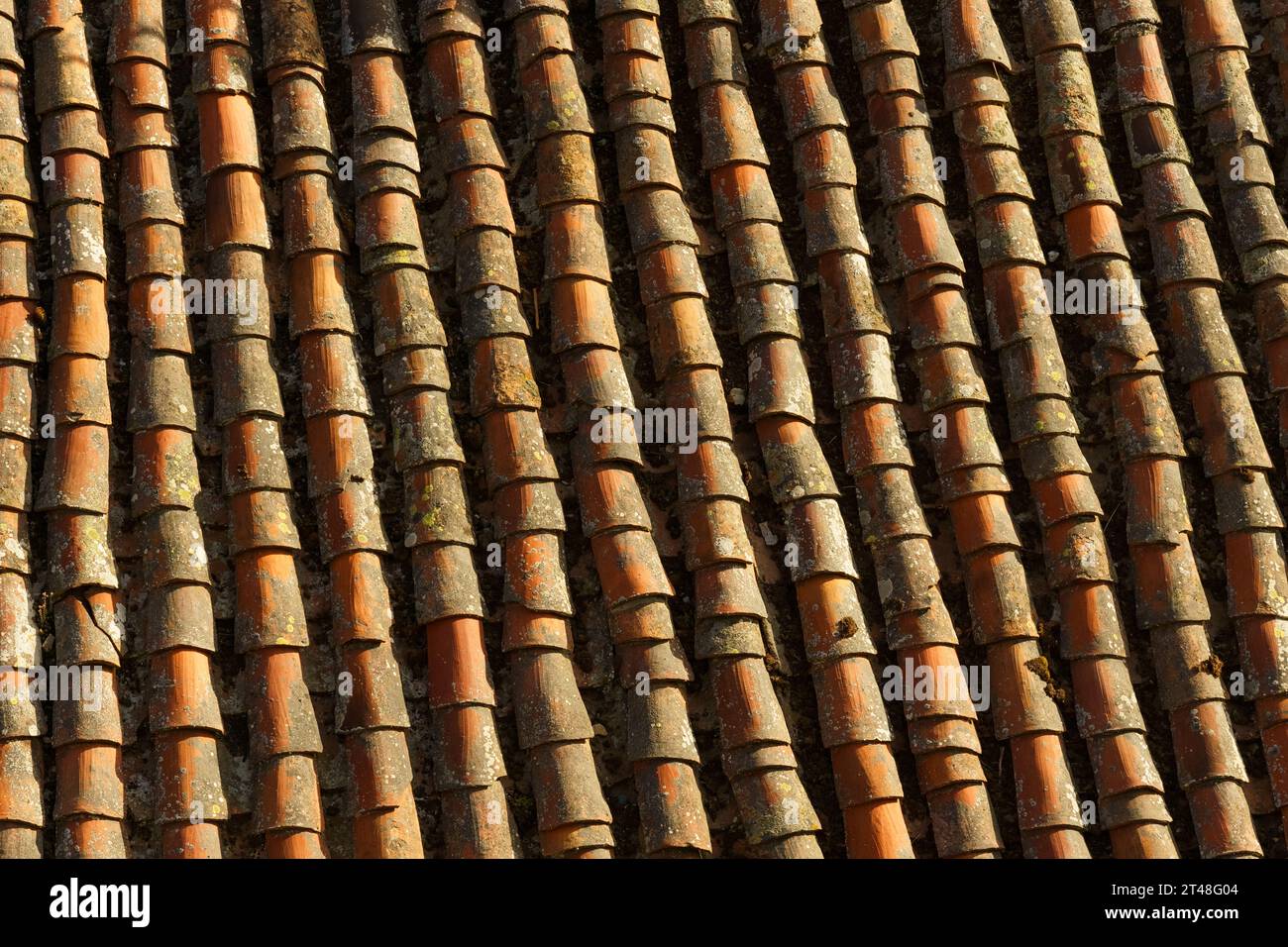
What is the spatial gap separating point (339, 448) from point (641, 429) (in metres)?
1.05

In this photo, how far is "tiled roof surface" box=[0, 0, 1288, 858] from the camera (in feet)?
16.3

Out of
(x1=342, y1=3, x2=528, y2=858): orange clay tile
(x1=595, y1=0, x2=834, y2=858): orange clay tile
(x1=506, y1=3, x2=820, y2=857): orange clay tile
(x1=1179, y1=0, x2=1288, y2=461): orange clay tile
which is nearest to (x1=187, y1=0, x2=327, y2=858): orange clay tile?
(x1=342, y1=3, x2=528, y2=858): orange clay tile

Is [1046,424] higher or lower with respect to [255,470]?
lower

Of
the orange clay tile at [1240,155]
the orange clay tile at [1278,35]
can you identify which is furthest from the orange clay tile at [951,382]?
the orange clay tile at [1278,35]

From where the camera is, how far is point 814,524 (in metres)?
5.26

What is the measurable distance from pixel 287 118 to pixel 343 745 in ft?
7.70

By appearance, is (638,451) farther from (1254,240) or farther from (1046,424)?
(1254,240)

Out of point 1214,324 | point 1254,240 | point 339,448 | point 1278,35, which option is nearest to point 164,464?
point 339,448

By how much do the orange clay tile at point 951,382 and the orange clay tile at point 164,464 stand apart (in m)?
2.35

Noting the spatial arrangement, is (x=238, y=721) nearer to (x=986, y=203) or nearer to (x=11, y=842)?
(x=11, y=842)

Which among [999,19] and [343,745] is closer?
[343,745]

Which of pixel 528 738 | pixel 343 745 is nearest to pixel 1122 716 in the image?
pixel 528 738

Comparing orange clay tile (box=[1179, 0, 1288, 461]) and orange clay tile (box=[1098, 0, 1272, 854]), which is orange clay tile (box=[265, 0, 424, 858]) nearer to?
orange clay tile (box=[1098, 0, 1272, 854])

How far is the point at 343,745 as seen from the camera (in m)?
4.98
